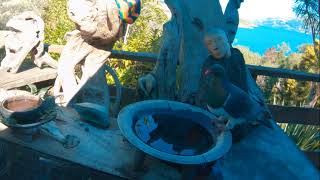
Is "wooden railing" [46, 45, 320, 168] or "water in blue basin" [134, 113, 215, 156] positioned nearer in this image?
"water in blue basin" [134, 113, 215, 156]

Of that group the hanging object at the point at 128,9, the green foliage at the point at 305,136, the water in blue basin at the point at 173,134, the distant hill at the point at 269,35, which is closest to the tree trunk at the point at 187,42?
the hanging object at the point at 128,9

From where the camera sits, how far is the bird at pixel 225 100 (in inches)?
83.5

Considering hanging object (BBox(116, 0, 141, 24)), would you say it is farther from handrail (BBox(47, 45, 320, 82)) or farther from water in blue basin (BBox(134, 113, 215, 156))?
water in blue basin (BBox(134, 113, 215, 156))

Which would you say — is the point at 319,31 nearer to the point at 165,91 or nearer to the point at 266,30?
the point at 165,91

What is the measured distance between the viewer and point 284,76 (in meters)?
3.37

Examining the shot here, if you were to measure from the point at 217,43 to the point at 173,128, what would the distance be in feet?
1.86

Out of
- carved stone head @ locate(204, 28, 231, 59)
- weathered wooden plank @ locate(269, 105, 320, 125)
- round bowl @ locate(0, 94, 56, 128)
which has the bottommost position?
weathered wooden plank @ locate(269, 105, 320, 125)

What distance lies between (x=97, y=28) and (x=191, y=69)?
0.70m

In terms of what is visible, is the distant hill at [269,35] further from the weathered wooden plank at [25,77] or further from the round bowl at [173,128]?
the round bowl at [173,128]

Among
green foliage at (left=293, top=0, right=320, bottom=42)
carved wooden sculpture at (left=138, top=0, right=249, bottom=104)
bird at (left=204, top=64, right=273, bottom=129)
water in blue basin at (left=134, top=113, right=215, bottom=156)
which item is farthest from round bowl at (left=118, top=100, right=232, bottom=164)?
green foliage at (left=293, top=0, right=320, bottom=42)

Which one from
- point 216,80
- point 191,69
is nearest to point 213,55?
point 216,80

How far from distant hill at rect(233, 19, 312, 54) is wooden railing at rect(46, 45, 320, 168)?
1019 cm

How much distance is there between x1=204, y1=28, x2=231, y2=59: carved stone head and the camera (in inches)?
88.1

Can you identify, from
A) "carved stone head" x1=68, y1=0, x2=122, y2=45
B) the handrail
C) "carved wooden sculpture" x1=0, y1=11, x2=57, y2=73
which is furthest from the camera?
the handrail
